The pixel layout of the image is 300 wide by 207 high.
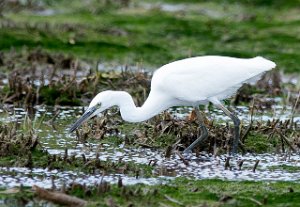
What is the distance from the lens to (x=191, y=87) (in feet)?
31.9

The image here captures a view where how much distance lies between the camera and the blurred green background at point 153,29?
15.8 m

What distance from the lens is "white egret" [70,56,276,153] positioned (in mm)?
9562

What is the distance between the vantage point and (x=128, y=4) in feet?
67.9

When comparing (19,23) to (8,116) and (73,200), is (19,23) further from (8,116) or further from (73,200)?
(73,200)

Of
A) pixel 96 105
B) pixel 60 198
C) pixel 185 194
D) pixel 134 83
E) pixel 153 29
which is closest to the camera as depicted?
pixel 60 198

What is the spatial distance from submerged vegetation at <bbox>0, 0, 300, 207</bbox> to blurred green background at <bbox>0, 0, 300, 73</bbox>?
2 centimetres

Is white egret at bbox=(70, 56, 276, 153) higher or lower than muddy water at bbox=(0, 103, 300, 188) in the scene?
higher

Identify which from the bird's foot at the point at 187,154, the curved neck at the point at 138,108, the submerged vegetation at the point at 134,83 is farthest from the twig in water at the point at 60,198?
the bird's foot at the point at 187,154

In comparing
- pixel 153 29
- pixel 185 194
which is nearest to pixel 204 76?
pixel 185 194

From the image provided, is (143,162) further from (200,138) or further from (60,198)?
(60,198)

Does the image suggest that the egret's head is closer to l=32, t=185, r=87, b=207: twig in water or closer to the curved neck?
the curved neck

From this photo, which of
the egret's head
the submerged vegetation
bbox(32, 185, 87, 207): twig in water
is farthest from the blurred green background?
bbox(32, 185, 87, 207): twig in water

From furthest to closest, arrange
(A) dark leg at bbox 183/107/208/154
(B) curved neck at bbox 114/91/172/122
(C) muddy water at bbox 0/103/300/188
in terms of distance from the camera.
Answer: (A) dark leg at bbox 183/107/208/154
(B) curved neck at bbox 114/91/172/122
(C) muddy water at bbox 0/103/300/188

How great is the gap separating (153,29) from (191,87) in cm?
820
